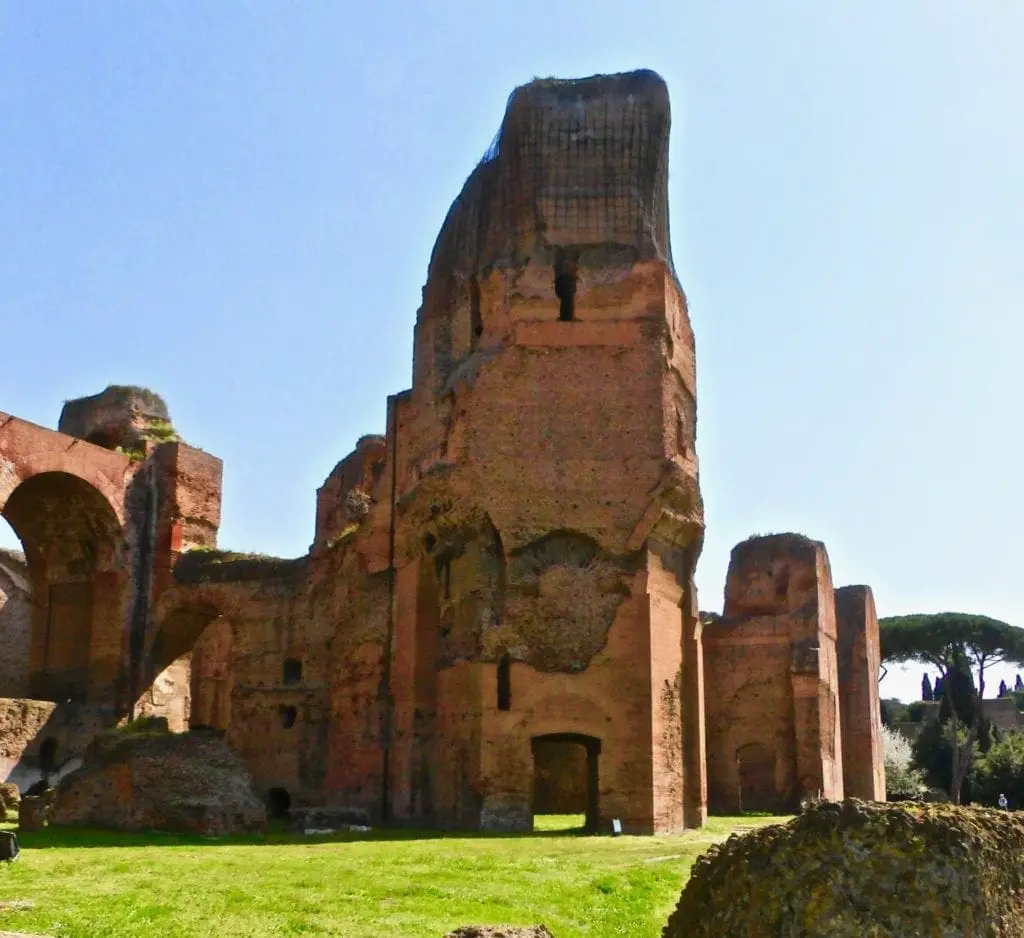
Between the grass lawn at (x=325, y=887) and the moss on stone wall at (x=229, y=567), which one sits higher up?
the moss on stone wall at (x=229, y=567)

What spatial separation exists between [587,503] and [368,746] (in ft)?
17.5

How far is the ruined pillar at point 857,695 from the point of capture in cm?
2652

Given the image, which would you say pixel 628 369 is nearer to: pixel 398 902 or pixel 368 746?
pixel 368 746

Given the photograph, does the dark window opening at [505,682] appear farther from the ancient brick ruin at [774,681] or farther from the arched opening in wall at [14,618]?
the arched opening in wall at [14,618]

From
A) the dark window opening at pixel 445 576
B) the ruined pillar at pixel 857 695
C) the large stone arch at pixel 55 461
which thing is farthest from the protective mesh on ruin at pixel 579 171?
the ruined pillar at pixel 857 695

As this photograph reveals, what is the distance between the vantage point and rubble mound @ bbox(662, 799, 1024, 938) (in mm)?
4473

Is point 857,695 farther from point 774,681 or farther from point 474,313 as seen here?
point 474,313

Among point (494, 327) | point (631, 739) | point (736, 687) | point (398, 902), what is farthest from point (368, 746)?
point (398, 902)

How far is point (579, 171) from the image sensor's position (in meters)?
18.4

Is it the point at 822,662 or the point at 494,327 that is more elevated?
the point at 494,327

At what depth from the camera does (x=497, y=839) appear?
14.0 m

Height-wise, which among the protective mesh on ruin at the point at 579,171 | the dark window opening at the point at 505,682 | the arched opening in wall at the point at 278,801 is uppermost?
the protective mesh on ruin at the point at 579,171

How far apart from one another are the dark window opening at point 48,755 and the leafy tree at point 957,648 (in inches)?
1093

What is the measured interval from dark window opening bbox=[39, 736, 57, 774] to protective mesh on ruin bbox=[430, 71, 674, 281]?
11.9 meters
